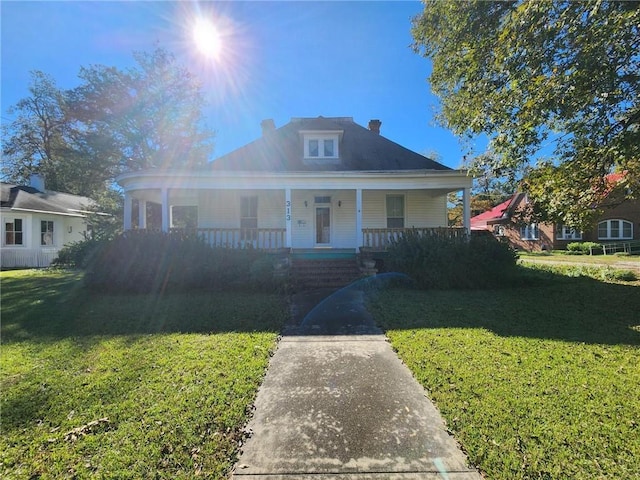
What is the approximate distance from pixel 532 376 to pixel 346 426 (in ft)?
8.47

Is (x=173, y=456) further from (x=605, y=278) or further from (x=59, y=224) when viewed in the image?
(x=59, y=224)

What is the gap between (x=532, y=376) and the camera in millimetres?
3916

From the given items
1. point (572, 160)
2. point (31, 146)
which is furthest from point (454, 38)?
point (31, 146)

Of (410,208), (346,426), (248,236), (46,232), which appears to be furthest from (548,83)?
(46,232)

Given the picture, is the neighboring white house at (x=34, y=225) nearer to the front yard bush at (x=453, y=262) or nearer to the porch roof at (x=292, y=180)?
the porch roof at (x=292, y=180)

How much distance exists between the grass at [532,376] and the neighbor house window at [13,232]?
2130 centimetres

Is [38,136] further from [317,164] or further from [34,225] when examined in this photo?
[317,164]

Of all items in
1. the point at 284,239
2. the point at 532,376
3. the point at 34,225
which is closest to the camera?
the point at 532,376

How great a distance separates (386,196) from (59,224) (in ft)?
69.8

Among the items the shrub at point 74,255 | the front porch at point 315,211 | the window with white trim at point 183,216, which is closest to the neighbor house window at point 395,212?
the front porch at point 315,211

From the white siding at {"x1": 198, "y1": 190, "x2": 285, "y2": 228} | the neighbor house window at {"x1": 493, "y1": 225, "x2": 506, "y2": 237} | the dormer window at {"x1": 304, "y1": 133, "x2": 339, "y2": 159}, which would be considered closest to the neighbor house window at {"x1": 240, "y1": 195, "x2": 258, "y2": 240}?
the white siding at {"x1": 198, "y1": 190, "x2": 285, "y2": 228}

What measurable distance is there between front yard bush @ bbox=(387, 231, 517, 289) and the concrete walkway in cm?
555

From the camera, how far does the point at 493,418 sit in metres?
3.04

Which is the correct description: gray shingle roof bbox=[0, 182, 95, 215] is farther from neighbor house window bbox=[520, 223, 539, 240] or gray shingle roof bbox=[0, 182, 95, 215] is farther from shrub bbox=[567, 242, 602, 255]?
neighbor house window bbox=[520, 223, 539, 240]
